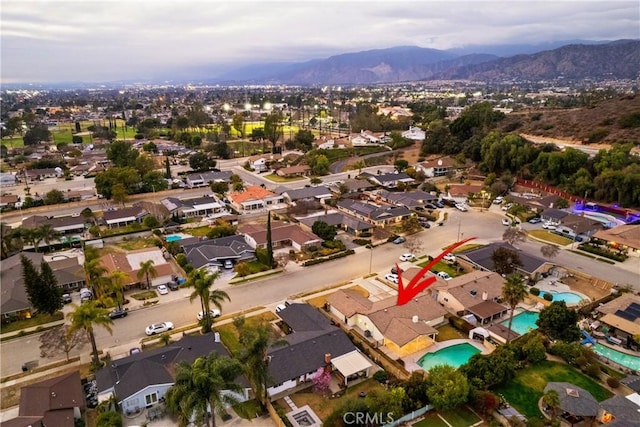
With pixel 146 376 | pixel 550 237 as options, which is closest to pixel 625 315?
pixel 550 237

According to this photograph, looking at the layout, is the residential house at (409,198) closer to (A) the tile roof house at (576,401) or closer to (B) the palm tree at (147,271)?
(B) the palm tree at (147,271)

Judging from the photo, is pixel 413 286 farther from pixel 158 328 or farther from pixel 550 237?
pixel 550 237

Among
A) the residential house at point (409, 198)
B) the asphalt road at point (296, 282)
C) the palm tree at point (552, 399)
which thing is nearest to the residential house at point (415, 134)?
the residential house at point (409, 198)

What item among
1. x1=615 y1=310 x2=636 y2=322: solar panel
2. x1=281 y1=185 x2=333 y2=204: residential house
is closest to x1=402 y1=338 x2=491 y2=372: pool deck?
x1=615 y1=310 x2=636 y2=322: solar panel

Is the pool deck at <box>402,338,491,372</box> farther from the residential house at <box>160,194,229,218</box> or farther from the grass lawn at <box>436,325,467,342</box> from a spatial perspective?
the residential house at <box>160,194,229,218</box>

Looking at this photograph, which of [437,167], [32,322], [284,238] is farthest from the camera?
[437,167]
